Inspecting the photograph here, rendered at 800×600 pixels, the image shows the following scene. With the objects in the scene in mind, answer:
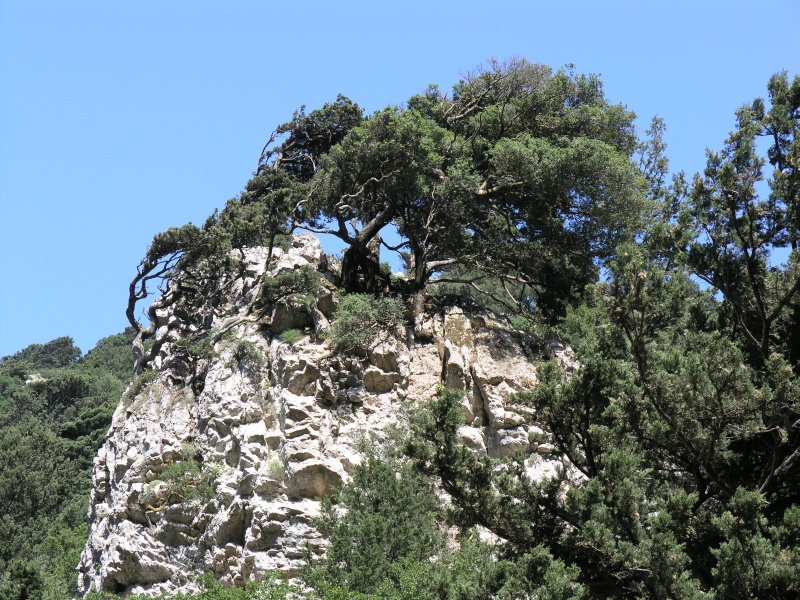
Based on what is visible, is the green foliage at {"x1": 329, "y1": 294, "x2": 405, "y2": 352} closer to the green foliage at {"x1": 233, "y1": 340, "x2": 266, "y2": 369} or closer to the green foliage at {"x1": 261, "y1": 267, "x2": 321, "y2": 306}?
the green foliage at {"x1": 261, "y1": 267, "x2": 321, "y2": 306}

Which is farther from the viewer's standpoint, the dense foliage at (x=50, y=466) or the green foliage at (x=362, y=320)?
the dense foliage at (x=50, y=466)

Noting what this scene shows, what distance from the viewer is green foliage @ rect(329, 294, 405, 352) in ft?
84.9

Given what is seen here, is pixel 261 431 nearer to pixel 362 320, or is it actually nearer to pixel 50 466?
pixel 362 320

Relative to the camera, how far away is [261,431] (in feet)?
81.0

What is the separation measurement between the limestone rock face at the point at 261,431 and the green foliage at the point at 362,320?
1.09 feet

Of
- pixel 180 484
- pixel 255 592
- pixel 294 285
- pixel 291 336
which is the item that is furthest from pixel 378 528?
pixel 294 285

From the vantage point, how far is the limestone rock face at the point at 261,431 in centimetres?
2331

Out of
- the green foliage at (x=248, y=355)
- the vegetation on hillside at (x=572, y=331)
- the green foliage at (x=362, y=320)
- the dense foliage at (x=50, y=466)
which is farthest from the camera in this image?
the dense foliage at (x=50, y=466)

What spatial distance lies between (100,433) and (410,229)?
3116 cm

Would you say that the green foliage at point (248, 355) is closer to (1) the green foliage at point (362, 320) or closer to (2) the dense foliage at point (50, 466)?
(1) the green foliage at point (362, 320)

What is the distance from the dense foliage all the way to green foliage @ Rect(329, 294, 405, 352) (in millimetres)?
10911

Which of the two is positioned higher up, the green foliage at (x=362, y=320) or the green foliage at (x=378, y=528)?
the green foliage at (x=362, y=320)

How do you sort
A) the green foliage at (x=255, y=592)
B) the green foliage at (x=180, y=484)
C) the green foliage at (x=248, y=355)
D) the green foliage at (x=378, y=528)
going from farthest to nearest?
the green foliage at (x=248, y=355)
the green foliage at (x=180, y=484)
the green foliage at (x=378, y=528)
the green foliage at (x=255, y=592)

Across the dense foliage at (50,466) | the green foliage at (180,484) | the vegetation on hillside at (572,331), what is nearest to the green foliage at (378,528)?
the vegetation on hillside at (572,331)
